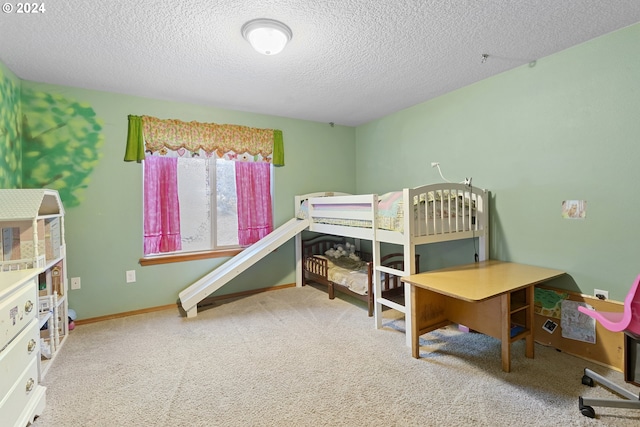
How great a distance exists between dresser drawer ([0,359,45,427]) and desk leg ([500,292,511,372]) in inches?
102

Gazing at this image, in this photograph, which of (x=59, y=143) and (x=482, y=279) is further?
(x=59, y=143)

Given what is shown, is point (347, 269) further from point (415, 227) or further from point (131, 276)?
point (131, 276)

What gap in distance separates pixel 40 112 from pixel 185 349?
2.45 meters

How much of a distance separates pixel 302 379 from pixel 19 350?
1458 millimetres

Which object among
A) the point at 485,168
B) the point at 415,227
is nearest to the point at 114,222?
the point at 415,227

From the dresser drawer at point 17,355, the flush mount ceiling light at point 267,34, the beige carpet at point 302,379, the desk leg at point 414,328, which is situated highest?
the flush mount ceiling light at point 267,34

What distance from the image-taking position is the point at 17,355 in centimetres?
142

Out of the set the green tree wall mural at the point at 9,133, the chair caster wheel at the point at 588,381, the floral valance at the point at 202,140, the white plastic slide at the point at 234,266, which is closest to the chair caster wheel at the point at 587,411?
the chair caster wheel at the point at 588,381

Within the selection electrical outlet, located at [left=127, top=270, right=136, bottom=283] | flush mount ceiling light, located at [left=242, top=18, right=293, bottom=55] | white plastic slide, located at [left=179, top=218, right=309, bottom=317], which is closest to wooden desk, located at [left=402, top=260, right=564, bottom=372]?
white plastic slide, located at [left=179, top=218, right=309, bottom=317]

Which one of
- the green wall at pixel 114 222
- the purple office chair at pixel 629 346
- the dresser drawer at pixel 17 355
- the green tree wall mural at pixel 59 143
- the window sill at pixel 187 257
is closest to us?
the dresser drawer at pixel 17 355

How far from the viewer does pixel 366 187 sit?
4.35m

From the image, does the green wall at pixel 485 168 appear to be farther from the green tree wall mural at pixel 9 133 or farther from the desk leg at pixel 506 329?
the desk leg at pixel 506 329

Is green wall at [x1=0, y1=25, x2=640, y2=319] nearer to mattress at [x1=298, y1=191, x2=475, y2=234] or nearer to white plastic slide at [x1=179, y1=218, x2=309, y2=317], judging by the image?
white plastic slide at [x1=179, y1=218, x2=309, y2=317]

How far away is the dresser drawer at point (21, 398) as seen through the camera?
1.30 m
